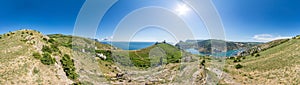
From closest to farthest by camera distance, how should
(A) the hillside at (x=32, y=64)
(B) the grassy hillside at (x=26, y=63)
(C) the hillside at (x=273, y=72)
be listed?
(B) the grassy hillside at (x=26, y=63)
(A) the hillside at (x=32, y=64)
(C) the hillside at (x=273, y=72)

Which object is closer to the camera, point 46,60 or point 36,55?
point 36,55

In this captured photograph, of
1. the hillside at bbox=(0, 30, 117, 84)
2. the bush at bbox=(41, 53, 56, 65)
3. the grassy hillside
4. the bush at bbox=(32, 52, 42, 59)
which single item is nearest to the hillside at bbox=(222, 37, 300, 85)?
the hillside at bbox=(0, 30, 117, 84)

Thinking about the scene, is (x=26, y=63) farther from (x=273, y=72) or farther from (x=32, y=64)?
(x=273, y=72)

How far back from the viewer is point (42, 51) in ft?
136

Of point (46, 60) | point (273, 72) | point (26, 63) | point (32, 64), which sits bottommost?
point (273, 72)

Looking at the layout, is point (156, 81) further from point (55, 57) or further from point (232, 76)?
point (55, 57)

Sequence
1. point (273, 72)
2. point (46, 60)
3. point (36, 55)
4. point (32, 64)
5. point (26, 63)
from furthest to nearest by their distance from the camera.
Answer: point (273, 72), point (46, 60), point (36, 55), point (32, 64), point (26, 63)

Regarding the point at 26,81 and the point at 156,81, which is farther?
the point at 156,81

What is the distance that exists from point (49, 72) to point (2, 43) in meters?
14.5

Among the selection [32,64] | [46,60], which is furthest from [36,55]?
[32,64]

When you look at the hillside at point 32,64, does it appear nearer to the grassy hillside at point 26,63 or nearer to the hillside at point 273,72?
the grassy hillside at point 26,63

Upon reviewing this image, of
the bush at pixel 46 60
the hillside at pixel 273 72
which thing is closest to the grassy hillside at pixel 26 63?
the bush at pixel 46 60

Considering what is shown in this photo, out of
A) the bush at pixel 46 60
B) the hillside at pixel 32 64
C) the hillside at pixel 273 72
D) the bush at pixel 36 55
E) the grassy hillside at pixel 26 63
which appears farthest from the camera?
the hillside at pixel 273 72

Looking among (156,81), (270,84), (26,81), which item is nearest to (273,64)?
(270,84)
